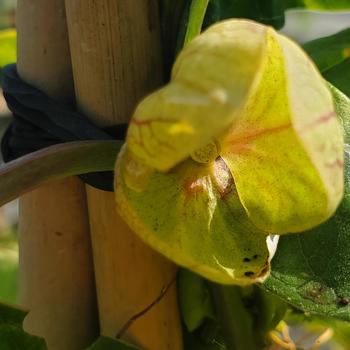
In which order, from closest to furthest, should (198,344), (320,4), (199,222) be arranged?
(199,222)
(198,344)
(320,4)

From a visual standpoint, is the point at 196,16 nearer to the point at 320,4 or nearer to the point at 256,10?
the point at 256,10

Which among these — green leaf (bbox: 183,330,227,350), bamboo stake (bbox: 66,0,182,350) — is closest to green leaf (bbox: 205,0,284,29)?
bamboo stake (bbox: 66,0,182,350)

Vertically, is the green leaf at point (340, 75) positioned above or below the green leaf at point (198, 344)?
above

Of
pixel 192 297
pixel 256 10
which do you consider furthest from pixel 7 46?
pixel 192 297

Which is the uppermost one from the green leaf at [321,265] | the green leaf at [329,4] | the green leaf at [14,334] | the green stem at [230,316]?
the green leaf at [329,4]

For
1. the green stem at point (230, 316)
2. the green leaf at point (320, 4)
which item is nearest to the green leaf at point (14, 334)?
the green stem at point (230, 316)

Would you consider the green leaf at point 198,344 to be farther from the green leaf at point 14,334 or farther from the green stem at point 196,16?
the green stem at point 196,16

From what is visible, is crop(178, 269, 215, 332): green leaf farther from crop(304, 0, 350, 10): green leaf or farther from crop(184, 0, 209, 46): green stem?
crop(304, 0, 350, 10): green leaf
